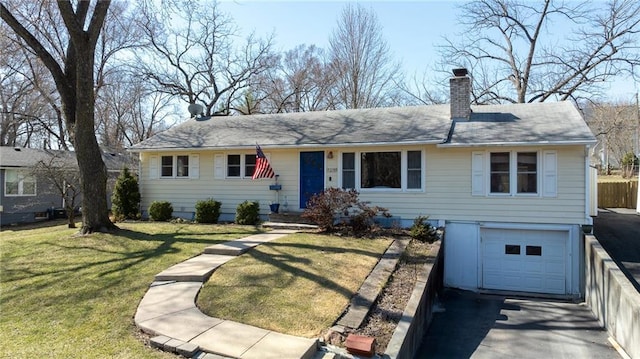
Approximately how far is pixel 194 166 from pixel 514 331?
1159 centimetres

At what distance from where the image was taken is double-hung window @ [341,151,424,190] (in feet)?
39.7

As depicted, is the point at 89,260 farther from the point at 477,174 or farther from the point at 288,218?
the point at 477,174

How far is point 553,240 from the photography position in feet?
36.2

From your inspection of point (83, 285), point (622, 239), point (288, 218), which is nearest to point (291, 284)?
point (83, 285)

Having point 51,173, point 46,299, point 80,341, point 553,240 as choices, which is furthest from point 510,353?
point 51,173

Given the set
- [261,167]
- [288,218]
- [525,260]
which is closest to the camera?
[525,260]

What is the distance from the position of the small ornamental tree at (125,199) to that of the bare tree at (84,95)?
12.4 feet

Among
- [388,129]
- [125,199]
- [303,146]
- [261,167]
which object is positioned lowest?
[125,199]

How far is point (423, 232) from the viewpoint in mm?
10562

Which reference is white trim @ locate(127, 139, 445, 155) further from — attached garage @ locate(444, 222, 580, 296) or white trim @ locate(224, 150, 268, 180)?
attached garage @ locate(444, 222, 580, 296)

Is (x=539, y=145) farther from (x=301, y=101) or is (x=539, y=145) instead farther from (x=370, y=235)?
(x=301, y=101)

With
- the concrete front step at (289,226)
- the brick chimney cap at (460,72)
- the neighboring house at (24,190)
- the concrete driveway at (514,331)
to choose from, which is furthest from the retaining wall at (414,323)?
the neighboring house at (24,190)

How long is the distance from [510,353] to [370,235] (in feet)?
15.7

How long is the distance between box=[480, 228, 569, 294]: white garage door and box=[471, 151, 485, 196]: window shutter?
117 centimetres
